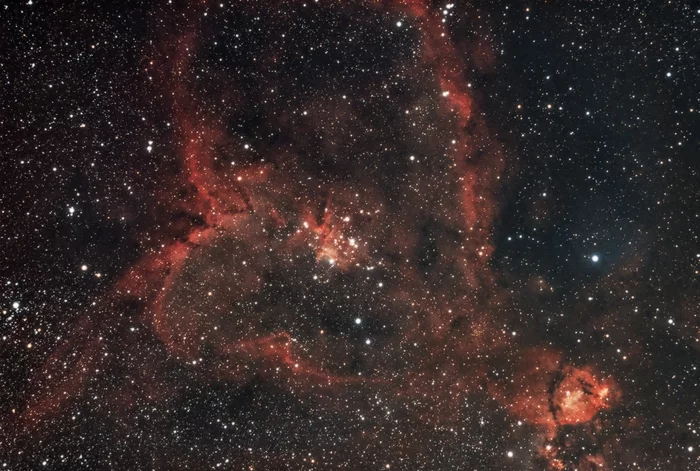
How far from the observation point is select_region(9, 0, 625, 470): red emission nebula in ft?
11.1

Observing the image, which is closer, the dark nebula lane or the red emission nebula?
the dark nebula lane

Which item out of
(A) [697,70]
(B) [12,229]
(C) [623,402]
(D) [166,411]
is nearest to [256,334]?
(D) [166,411]

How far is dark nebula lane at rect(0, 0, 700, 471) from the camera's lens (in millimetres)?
3285

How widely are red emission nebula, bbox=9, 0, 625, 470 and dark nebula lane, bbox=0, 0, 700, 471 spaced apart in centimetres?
2

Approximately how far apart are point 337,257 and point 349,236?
231 millimetres

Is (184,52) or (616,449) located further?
(616,449)

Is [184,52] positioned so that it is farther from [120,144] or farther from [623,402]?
[623,402]

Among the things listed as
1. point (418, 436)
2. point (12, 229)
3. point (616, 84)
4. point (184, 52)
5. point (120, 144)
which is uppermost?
point (616, 84)

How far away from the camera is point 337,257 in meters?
3.62

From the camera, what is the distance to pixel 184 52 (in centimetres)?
331

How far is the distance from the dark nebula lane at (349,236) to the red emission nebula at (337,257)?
0.02 m

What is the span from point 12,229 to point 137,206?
101 centimetres

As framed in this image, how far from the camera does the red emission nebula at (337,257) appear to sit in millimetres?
3395

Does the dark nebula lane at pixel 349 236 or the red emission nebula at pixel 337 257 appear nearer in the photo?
the dark nebula lane at pixel 349 236
